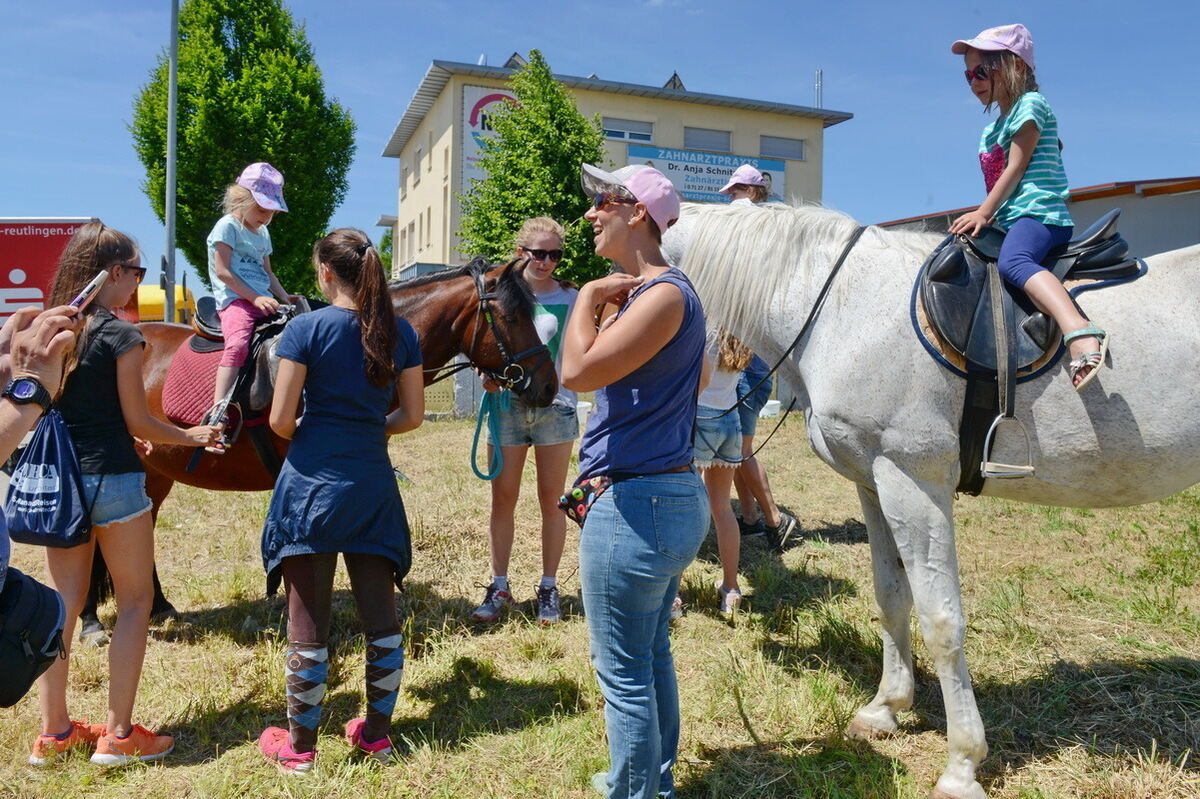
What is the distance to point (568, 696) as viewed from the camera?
3662 millimetres

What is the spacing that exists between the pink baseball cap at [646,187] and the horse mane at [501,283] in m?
2.08

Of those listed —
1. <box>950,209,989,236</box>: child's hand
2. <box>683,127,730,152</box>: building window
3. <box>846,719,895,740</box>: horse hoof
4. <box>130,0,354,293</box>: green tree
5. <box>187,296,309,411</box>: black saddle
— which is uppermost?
<box>683,127,730,152</box>: building window

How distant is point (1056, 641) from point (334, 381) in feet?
12.3

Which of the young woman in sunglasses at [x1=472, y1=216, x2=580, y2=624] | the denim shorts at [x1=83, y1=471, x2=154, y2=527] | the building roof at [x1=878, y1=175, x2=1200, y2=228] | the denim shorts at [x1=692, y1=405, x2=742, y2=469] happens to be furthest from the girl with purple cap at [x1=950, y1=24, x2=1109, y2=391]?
the building roof at [x1=878, y1=175, x2=1200, y2=228]

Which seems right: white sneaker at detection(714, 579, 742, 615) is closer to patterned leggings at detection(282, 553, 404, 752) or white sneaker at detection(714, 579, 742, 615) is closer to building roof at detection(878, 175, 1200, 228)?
patterned leggings at detection(282, 553, 404, 752)

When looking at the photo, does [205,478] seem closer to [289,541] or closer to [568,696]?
[289,541]

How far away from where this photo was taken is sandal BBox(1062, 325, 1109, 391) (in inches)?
103

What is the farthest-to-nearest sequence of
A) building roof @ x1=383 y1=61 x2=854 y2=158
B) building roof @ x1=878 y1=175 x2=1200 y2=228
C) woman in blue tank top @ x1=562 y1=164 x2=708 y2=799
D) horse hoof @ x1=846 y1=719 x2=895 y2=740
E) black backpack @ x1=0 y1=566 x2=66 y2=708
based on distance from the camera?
building roof @ x1=383 y1=61 x2=854 y2=158 → building roof @ x1=878 y1=175 x2=1200 y2=228 → horse hoof @ x1=846 y1=719 x2=895 y2=740 → woman in blue tank top @ x1=562 y1=164 x2=708 y2=799 → black backpack @ x1=0 y1=566 x2=66 y2=708

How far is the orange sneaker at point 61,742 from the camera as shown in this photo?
310 centimetres

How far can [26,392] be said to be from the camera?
198 centimetres

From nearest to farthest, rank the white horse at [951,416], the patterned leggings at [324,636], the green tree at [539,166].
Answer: the white horse at [951,416], the patterned leggings at [324,636], the green tree at [539,166]

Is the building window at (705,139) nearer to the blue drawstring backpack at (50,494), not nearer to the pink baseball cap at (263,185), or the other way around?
the pink baseball cap at (263,185)

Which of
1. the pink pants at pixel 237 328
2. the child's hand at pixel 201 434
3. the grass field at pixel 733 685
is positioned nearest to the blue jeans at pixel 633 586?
the grass field at pixel 733 685

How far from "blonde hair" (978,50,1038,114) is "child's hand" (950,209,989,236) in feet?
1.64
